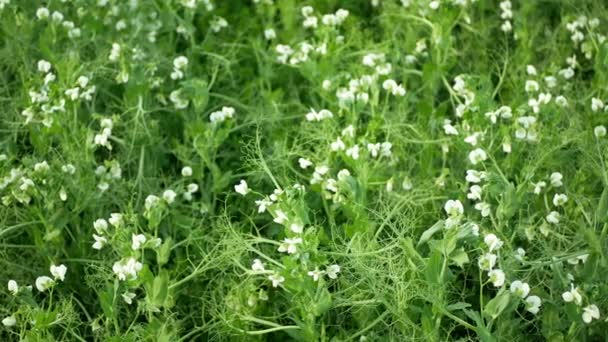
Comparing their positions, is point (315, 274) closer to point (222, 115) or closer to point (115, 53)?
point (222, 115)

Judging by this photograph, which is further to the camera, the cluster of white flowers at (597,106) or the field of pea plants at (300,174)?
the cluster of white flowers at (597,106)

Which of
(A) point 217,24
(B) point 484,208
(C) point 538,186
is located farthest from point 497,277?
(A) point 217,24

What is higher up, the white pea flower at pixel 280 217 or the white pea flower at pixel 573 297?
the white pea flower at pixel 280 217

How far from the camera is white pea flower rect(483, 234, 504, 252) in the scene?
213cm

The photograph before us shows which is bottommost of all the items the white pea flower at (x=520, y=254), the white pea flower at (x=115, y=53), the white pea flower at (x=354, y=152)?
the white pea flower at (x=520, y=254)

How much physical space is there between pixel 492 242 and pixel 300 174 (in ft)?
2.19

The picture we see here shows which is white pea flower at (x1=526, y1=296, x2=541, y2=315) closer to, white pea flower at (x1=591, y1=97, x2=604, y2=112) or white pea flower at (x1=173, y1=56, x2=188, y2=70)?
white pea flower at (x1=591, y1=97, x2=604, y2=112)

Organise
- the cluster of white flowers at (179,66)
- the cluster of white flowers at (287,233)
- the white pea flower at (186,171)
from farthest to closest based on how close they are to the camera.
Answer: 1. the cluster of white flowers at (179,66)
2. the white pea flower at (186,171)
3. the cluster of white flowers at (287,233)

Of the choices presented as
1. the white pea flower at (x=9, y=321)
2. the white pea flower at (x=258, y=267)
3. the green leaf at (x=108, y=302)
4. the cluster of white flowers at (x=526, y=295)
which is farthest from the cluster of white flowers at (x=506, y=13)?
the white pea flower at (x=9, y=321)

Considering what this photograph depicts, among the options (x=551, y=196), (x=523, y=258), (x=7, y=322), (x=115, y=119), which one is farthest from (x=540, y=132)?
(x=7, y=322)

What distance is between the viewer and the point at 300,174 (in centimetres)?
262

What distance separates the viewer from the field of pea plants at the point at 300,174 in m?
2.20

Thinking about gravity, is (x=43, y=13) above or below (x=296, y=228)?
above

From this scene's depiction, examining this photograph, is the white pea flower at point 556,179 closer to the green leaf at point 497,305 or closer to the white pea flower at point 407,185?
the white pea flower at point 407,185
